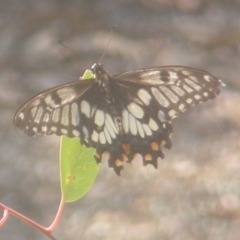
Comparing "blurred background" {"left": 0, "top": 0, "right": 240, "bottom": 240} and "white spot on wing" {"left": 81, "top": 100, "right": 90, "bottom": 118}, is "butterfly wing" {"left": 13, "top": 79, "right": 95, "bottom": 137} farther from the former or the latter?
"blurred background" {"left": 0, "top": 0, "right": 240, "bottom": 240}

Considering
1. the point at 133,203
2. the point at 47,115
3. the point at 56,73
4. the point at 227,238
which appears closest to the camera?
the point at 47,115

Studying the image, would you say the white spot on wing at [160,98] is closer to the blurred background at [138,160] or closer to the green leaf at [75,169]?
the green leaf at [75,169]

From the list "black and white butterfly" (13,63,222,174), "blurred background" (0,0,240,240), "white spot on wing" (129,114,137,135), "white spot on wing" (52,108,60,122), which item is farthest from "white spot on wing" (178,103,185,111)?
"blurred background" (0,0,240,240)

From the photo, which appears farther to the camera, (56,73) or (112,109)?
(56,73)

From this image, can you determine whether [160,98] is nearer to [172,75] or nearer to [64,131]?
[172,75]

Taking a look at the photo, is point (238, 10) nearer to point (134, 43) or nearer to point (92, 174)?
point (134, 43)

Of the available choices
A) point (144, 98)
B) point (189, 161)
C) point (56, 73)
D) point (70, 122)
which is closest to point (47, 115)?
point (70, 122)
